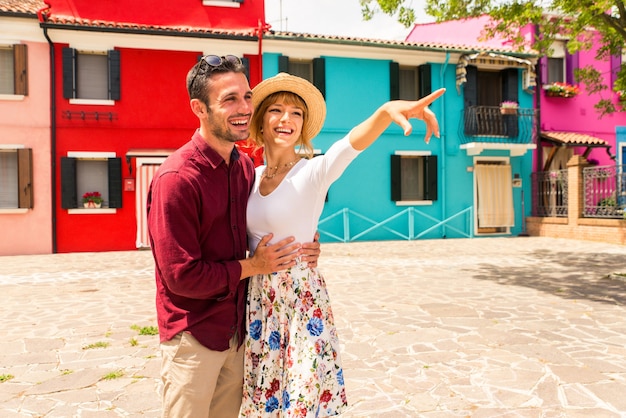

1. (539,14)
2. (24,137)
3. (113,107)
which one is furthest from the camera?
(113,107)

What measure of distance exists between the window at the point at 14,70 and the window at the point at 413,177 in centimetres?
1122

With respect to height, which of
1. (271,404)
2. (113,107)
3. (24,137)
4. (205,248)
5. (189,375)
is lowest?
(271,404)

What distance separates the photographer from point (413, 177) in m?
16.2

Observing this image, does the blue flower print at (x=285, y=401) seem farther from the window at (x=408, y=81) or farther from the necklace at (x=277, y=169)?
the window at (x=408, y=81)

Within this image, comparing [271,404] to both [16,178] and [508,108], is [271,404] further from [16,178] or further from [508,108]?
[508,108]

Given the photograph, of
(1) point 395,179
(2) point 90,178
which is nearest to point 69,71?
(2) point 90,178

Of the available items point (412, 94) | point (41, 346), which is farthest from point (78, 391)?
point (412, 94)

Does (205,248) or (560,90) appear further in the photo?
(560,90)

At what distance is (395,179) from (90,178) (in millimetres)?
9463

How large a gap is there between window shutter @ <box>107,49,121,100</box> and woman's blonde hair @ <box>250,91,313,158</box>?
1273 cm

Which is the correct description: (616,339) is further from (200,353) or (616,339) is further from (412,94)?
(412,94)

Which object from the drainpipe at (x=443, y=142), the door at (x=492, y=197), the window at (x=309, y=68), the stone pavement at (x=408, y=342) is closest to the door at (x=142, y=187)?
the stone pavement at (x=408, y=342)

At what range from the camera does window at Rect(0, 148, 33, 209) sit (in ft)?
41.5

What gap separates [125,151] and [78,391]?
1122 cm
